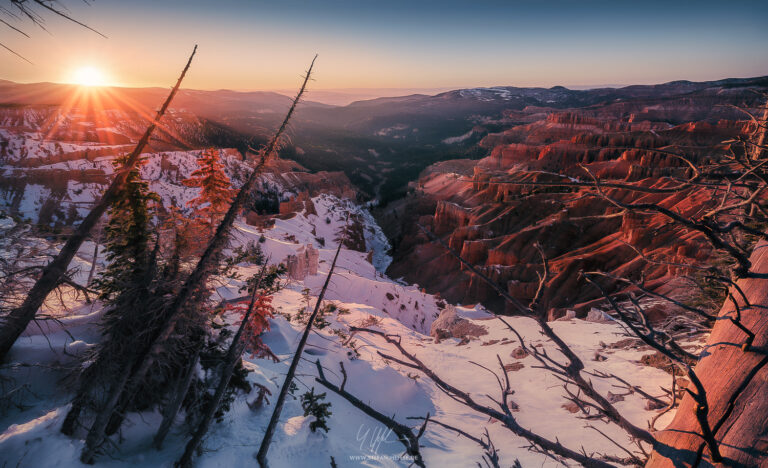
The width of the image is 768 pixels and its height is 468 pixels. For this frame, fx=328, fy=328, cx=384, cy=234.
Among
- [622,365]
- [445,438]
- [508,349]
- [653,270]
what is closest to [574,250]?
[653,270]

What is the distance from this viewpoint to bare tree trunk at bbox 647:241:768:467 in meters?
1.18

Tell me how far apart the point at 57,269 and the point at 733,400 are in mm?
10533

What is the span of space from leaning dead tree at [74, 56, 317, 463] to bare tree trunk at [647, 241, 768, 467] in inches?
299

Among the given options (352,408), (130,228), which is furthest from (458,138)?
(130,228)

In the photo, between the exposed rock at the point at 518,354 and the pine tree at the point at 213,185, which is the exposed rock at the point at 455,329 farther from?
the pine tree at the point at 213,185

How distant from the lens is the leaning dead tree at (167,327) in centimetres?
592

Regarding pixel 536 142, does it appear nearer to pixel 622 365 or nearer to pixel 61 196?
pixel 622 365

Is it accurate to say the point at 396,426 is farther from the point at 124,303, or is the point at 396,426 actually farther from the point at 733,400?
the point at 124,303

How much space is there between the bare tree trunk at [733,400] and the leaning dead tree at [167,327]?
299 inches

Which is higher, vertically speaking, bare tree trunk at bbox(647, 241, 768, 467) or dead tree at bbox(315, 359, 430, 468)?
bare tree trunk at bbox(647, 241, 768, 467)

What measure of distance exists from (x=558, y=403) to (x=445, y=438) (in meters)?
3.16

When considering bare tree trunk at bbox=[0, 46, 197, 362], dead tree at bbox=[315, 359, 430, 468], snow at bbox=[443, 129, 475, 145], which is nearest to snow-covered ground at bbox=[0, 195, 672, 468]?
bare tree trunk at bbox=[0, 46, 197, 362]

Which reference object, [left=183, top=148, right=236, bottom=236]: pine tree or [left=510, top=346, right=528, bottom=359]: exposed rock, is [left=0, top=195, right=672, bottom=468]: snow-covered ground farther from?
[left=183, top=148, right=236, bottom=236]: pine tree

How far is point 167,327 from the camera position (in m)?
6.79
